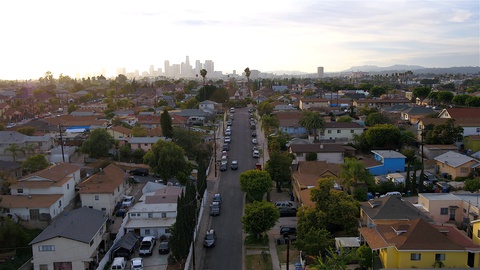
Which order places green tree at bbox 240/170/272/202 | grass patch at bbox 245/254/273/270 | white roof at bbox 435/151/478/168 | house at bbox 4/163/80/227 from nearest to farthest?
grass patch at bbox 245/254/273/270 < house at bbox 4/163/80/227 < green tree at bbox 240/170/272/202 < white roof at bbox 435/151/478/168

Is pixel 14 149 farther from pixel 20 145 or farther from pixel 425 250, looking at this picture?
pixel 425 250

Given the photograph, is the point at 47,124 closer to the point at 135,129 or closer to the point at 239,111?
the point at 135,129

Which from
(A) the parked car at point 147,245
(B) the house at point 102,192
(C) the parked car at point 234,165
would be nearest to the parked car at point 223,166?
(C) the parked car at point 234,165

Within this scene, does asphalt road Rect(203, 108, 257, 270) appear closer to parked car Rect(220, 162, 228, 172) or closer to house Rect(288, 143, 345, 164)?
parked car Rect(220, 162, 228, 172)

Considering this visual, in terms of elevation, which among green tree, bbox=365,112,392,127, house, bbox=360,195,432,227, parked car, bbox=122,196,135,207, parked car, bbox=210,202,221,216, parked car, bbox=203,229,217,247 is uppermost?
green tree, bbox=365,112,392,127

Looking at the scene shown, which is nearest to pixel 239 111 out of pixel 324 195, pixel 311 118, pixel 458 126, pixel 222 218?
pixel 311 118

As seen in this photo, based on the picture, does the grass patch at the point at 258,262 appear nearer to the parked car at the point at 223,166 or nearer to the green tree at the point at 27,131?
the parked car at the point at 223,166

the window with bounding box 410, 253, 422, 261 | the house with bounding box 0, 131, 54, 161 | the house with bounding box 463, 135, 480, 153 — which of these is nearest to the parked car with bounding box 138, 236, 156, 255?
the window with bounding box 410, 253, 422, 261
